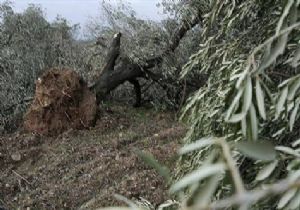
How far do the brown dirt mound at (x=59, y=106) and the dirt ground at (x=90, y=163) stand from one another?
176 mm

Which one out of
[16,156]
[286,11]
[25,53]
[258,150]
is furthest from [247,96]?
[25,53]

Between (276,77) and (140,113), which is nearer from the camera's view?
(276,77)

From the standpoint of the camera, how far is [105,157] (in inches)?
303

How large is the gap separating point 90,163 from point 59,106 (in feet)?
5.47

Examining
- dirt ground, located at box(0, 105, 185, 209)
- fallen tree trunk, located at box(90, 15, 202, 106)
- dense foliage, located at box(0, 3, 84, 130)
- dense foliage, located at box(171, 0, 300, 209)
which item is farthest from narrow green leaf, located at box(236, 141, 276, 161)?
dense foliage, located at box(0, 3, 84, 130)

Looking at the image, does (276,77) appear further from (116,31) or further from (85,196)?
(116,31)

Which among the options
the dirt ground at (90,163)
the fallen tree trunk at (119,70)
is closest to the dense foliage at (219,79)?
the fallen tree trunk at (119,70)

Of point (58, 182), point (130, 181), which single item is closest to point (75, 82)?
point (58, 182)

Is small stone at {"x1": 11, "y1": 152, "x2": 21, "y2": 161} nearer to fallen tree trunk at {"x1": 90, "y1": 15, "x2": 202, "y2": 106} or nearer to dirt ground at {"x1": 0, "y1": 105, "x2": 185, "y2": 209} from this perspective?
dirt ground at {"x1": 0, "y1": 105, "x2": 185, "y2": 209}

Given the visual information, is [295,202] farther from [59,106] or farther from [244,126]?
[59,106]

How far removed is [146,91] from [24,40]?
222cm

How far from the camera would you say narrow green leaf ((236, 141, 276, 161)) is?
1.21 meters

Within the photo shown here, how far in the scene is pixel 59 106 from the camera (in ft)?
29.6

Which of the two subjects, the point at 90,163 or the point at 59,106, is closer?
the point at 90,163
